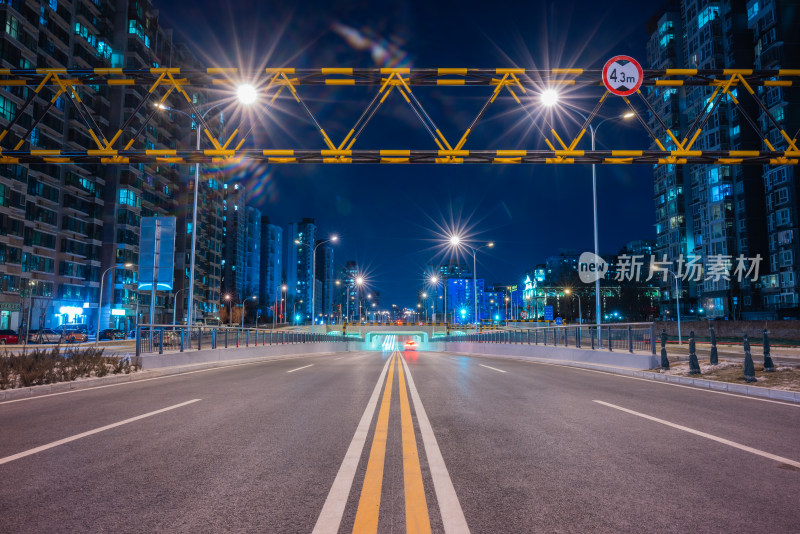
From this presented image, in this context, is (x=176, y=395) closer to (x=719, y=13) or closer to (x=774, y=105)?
(x=774, y=105)

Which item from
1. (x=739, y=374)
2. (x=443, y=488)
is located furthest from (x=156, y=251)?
(x=739, y=374)

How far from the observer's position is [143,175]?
7406cm

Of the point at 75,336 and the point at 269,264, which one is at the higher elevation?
the point at 269,264

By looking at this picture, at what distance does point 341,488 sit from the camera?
13.6 feet

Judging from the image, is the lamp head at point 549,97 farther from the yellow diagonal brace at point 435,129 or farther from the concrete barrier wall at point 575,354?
the concrete barrier wall at point 575,354

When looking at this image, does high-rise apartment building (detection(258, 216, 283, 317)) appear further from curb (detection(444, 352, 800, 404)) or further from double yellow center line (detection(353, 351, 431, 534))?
double yellow center line (detection(353, 351, 431, 534))

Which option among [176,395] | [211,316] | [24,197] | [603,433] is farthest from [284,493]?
[211,316]

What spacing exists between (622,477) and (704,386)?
9.05 meters

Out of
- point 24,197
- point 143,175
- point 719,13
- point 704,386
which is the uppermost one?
point 719,13

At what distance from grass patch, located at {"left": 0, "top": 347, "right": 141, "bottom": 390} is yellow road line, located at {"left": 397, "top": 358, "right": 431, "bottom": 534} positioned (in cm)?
915

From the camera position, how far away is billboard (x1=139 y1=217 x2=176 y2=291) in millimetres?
16266

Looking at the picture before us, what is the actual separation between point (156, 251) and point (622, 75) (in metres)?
15.5

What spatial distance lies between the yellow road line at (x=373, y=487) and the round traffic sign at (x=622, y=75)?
12.7 m

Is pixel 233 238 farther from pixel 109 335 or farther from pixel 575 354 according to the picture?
pixel 575 354
